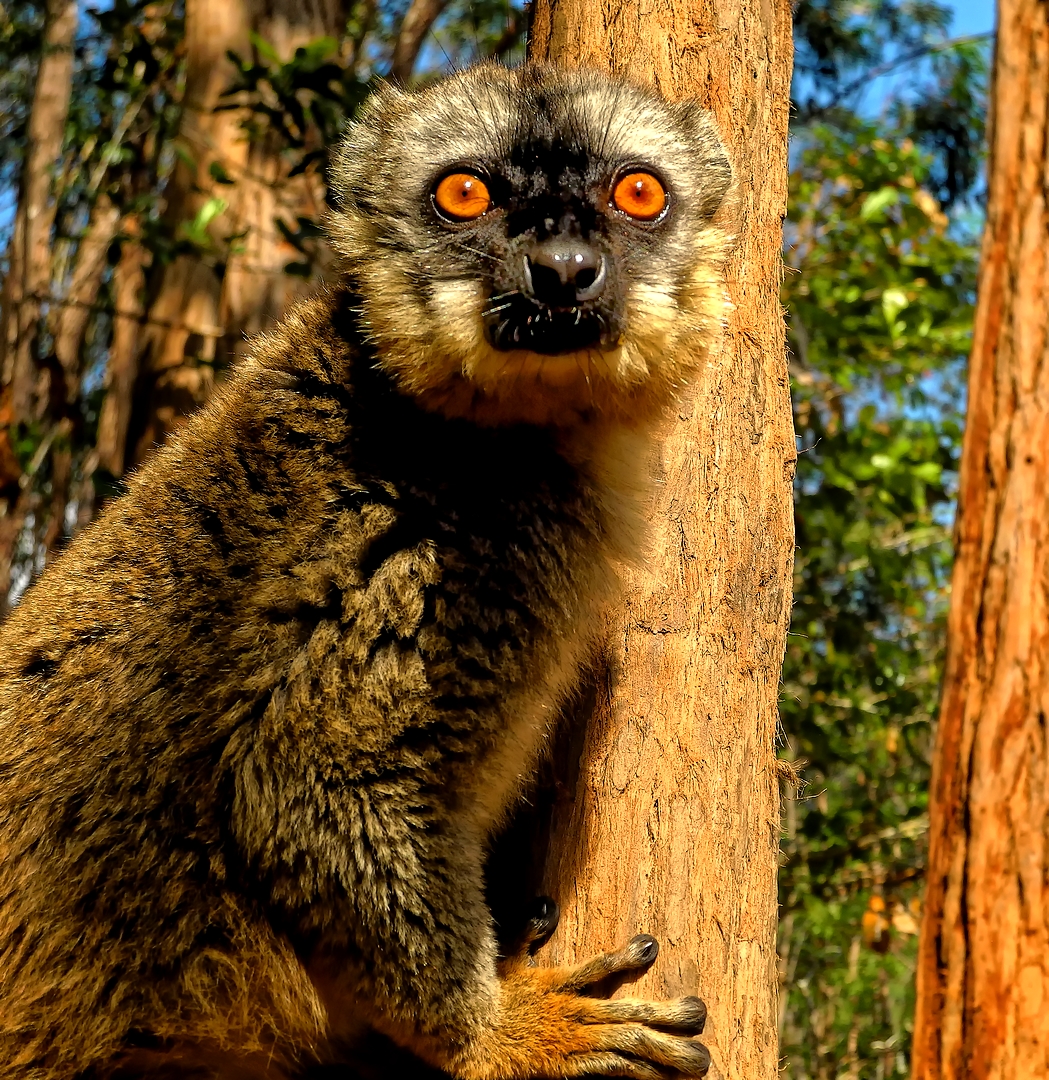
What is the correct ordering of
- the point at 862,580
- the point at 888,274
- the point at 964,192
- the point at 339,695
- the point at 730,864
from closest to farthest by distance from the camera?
1. the point at 339,695
2. the point at 730,864
3. the point at 888,274
4. the point at 862,580
5. the point at 964,192

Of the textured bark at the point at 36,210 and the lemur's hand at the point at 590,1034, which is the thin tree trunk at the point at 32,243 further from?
the lemur's hand at the point at 590,1034

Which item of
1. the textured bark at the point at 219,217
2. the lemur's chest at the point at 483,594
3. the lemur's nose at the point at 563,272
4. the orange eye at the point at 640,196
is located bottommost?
the lemur's chest at the point at 483,594

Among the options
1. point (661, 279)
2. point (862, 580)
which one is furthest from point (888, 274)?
point (661, 279)

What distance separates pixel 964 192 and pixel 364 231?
36.4 feet

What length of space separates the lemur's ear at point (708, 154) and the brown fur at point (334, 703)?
281 mm

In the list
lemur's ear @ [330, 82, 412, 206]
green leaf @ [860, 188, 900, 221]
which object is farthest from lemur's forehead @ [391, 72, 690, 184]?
green leaf @ [860, 188, 900, 221]

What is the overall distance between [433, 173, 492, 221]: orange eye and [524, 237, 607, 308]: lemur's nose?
10.9 inches

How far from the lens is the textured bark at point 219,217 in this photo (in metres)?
7.80

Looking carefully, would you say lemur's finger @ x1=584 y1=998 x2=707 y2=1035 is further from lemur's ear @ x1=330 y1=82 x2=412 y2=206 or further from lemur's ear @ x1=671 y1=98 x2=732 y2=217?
lemur's ear @ x1=330 y1=82 x2=412 y2=206

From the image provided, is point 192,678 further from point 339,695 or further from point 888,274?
point 888,274

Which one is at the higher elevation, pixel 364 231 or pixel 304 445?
pixel 364 231

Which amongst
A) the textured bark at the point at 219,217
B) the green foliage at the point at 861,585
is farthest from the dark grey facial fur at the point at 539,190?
the textured bark at the point at 219,217

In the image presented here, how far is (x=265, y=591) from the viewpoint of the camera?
2.79 metres

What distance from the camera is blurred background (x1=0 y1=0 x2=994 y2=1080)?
6.80m
